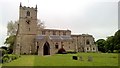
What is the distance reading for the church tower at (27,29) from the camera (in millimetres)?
61844

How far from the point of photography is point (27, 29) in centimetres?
6259

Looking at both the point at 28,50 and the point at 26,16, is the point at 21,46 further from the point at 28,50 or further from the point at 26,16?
the point at 26,16

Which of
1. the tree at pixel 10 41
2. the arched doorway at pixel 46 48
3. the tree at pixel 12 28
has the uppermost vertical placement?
the tree at pixel 12 28

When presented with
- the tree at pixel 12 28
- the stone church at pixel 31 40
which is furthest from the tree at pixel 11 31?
the stone church at pixel 31 40

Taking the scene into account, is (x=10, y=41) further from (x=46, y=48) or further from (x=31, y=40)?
(x=46, y=48)

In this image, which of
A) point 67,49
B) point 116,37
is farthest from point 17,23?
point 116,37

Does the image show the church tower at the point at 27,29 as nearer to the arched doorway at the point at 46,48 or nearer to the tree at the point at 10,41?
the arched doorway at the point at 46,48

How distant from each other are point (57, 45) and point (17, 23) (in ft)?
50.0

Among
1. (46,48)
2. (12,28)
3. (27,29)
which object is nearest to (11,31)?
(12,28)

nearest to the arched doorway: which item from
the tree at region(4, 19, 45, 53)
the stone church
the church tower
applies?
the stone church

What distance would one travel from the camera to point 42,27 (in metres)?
73.1

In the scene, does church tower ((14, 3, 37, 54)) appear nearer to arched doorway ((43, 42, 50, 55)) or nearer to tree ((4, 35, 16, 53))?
arched doorway ((43, 42, 50, 55))

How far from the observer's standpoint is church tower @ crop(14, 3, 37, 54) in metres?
61.8

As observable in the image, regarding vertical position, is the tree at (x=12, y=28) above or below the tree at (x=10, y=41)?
above
